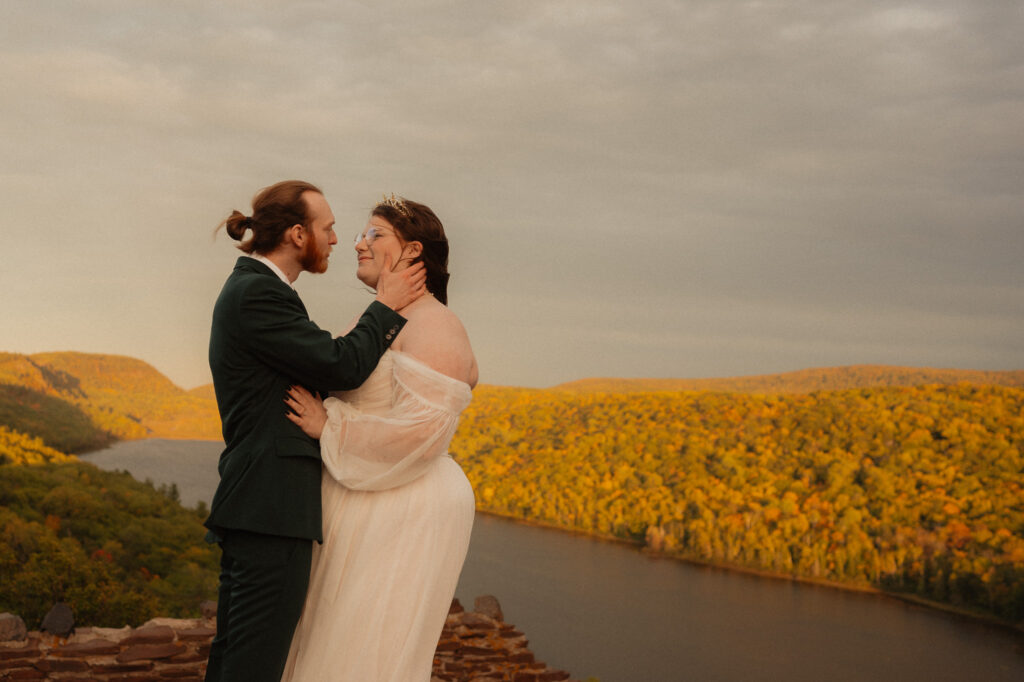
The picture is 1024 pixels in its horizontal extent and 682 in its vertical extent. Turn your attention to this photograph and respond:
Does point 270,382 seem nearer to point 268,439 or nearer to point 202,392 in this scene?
point 268,439

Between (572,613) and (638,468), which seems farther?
(638,468)

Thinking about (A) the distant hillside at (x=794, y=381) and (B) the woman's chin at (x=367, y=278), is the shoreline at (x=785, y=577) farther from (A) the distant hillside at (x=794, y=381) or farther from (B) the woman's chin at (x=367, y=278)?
(B) the woman's chin at (x=367, y=278)

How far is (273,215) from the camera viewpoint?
2428 mm

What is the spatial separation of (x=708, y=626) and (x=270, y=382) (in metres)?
6.05

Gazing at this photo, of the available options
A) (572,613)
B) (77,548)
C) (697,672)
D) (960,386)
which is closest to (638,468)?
(572,613)

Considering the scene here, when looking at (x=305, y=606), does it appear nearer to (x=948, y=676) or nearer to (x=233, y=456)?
(x=233, y=456)

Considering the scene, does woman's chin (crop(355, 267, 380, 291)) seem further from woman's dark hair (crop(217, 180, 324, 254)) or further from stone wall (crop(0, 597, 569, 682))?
stone wall (crop(0, 597, 569, 682))

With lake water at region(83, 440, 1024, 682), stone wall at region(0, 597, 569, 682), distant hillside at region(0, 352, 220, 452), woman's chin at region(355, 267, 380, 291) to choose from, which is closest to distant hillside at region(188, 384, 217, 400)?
distant hillside at region(0, 352, 220, 452)

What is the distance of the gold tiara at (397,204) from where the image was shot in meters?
2.63

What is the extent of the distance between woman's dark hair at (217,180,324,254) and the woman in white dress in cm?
42

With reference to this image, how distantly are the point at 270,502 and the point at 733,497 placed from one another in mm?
6974

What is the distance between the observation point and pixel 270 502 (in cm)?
227

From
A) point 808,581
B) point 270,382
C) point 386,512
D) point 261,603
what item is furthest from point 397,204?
point 808,581

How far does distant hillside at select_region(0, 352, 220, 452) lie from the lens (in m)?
9.88
